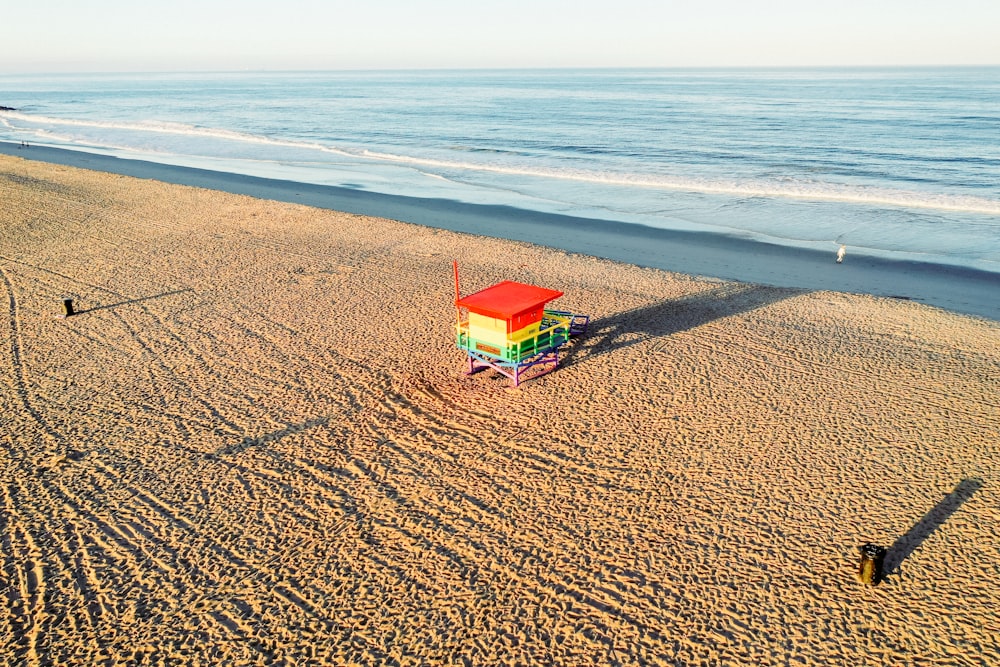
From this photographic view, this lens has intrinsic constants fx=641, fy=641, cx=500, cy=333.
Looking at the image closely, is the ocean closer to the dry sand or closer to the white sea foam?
the white sea foam

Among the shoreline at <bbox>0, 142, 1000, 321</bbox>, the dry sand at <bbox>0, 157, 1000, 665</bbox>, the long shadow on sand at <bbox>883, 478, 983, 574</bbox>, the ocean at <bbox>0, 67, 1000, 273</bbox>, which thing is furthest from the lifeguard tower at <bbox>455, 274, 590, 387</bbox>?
the ocean at <bbox>0, 67, 1000, 273</bbox>

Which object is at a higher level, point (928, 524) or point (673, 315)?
point (673, 315)

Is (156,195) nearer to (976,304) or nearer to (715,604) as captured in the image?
(715,604)

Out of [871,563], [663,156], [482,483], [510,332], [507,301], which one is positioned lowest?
[482,483]

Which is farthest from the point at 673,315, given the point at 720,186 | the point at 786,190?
the point at 786,190

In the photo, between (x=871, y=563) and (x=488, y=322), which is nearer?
(x=871, y=563)

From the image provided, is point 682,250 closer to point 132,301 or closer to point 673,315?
Answer: point 673,315
